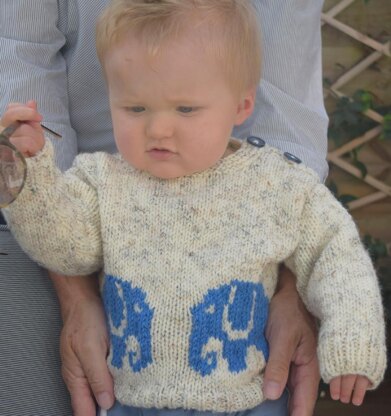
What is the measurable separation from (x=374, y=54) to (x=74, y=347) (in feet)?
4.65

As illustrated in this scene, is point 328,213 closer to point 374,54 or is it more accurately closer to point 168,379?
point 168,379

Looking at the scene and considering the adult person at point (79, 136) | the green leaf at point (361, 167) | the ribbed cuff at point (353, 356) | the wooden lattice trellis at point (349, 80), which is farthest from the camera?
the green leaf at point (361, 167)

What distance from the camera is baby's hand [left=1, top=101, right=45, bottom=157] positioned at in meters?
0.94

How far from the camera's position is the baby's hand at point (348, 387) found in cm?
98

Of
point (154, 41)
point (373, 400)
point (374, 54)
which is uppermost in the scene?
point (154, 41)

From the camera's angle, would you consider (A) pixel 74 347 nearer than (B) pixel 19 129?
No

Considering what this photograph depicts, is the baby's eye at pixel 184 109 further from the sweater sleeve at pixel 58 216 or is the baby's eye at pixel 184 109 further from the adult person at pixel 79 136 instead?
the adult person at pixel 79 136

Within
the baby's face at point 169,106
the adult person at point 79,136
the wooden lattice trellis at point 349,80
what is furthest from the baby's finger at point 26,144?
the wooden lattice trellis at point 349,80

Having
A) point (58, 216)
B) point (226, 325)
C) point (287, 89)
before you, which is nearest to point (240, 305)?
point (226, 325)

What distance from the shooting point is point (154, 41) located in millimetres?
984

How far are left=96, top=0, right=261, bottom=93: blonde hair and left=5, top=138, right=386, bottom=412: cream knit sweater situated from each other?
0.12 meters

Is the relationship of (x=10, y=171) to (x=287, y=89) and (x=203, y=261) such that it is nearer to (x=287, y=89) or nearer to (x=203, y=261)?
(x=203, y=261)

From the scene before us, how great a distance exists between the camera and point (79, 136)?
1375mm

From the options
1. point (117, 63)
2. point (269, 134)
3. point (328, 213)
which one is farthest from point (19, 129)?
point (269, 134)
